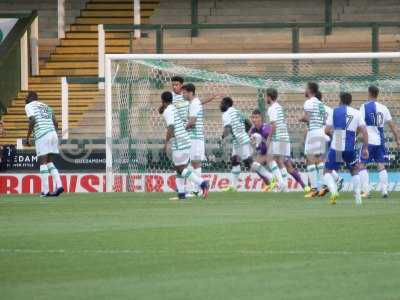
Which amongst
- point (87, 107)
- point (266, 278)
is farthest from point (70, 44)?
point (266, 278)

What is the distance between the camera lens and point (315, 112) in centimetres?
2555

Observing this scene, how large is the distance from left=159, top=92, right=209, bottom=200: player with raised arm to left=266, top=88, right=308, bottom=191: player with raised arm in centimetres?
252

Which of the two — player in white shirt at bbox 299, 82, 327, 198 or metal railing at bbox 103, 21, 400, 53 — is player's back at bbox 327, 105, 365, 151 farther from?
metal railing at bbox 103, 21, 400, 53

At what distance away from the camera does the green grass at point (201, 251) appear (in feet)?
35.4

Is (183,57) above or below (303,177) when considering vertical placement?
above

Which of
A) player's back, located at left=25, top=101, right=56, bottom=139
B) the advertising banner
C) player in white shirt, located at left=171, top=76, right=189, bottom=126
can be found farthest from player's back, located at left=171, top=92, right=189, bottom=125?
the advertising banner

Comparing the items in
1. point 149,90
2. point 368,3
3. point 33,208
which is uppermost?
point 368,3

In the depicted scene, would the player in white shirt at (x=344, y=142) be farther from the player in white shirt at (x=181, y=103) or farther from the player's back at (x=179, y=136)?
the player in white shirt at (x=181, y=103)

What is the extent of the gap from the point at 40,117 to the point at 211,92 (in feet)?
16.8

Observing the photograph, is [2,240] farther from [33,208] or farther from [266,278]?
[33,208]

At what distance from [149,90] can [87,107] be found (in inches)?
175

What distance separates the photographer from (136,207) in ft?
71.1

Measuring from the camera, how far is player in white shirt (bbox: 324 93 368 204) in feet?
72.3

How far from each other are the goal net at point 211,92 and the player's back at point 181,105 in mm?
2570
